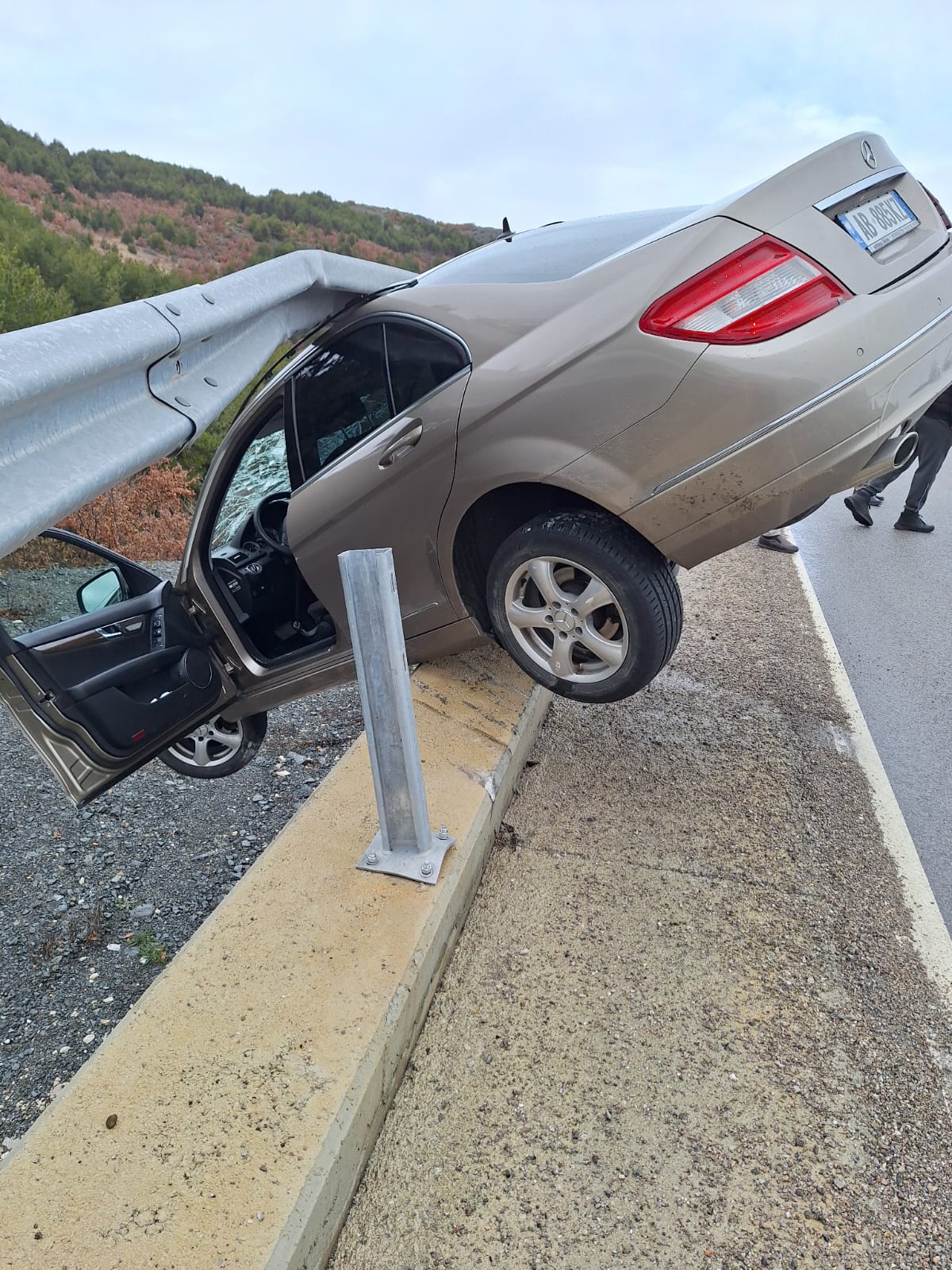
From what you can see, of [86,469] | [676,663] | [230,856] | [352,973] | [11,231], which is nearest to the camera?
[86,469]

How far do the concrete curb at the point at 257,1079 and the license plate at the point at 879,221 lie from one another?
2.11 m

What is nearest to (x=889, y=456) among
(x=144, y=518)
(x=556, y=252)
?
(x=556, y=252)

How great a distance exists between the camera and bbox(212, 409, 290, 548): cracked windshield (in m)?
3.45

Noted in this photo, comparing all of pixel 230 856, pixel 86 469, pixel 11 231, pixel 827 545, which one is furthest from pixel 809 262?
pixel 11 231

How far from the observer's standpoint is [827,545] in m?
6.96

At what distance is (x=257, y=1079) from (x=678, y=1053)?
1067 mm

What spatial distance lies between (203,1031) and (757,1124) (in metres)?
1.33

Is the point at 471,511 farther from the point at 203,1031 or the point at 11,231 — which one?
the point at 11,231

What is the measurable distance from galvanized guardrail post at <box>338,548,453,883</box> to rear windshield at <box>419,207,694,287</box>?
3.65 ft

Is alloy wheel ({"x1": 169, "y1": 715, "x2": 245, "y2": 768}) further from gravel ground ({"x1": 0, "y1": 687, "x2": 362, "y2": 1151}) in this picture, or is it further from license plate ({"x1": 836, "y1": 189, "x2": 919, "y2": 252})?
license plate ({"x1": 836, "y1": 189, "x2": 919, "y2": 252})

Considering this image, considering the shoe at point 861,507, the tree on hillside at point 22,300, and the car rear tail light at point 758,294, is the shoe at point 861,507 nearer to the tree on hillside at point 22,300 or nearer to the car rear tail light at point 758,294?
the car rear tail light at point 758,294

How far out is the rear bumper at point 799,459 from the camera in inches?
90.4

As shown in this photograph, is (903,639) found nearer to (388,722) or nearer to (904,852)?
(904,852)

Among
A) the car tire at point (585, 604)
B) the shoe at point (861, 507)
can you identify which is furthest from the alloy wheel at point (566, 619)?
the shoe at point (861, 507)
